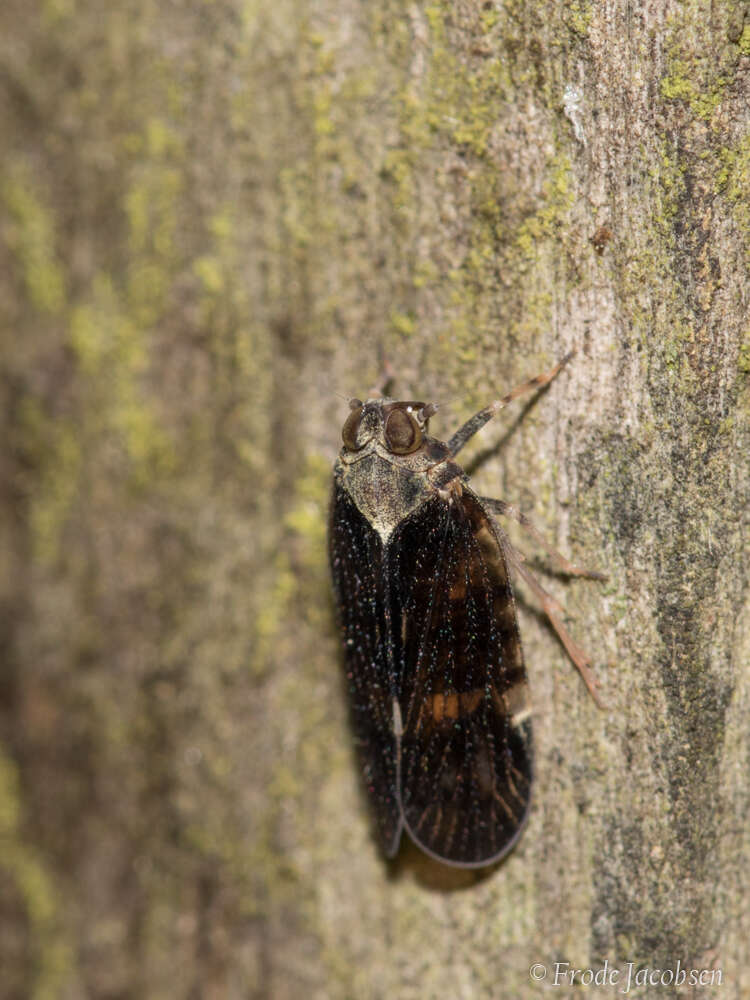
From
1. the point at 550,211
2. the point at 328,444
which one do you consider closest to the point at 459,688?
the point at 328,444

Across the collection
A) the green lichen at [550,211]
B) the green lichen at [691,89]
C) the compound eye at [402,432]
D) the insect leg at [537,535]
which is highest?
the green lichen at [691,89]

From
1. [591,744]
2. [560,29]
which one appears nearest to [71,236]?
[560,29]

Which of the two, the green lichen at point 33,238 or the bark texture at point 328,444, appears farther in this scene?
the green lichen at point 33,238

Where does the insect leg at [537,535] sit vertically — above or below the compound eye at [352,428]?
below

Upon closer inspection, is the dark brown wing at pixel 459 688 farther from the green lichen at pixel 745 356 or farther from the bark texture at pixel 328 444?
the green lichen at pixel 745 356

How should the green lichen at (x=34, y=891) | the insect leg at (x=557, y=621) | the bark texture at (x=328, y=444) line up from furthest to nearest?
the green lichen at (x=34, y=891) < the insect leg at (x=557, y=621) < the bark texture at (x=328, y=444)

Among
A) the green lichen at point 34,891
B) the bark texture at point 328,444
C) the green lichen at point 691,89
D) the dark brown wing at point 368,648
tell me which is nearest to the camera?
the green lichen at point 691,89

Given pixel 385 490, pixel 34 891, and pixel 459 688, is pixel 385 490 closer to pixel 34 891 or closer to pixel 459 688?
pixel 459 688

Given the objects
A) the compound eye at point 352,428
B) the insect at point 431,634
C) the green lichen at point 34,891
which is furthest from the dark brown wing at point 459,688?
the green lichen at point 34,891

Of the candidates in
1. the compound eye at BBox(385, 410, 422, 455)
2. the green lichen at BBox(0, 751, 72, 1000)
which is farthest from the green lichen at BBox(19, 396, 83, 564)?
the compound eye at BBox(385, 410, 422, 455)
